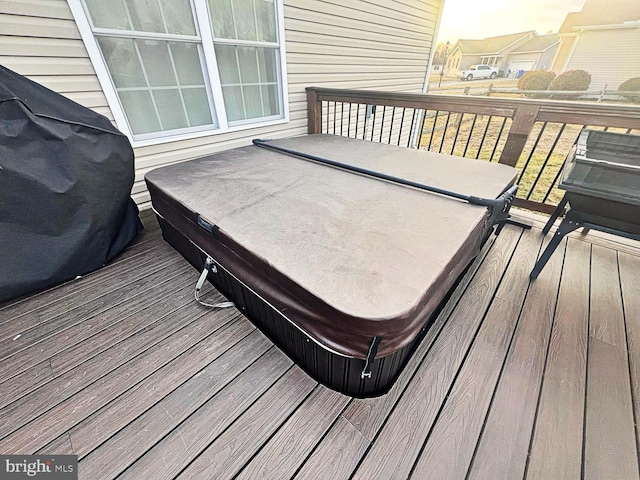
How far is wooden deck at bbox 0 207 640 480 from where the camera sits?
35.6 inches

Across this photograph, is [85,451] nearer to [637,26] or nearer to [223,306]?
[223,306]

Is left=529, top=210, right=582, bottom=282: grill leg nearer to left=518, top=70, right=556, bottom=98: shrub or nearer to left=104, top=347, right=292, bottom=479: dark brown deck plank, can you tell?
left=104, top=347, right=292, bottom=479: dark brown deck plank

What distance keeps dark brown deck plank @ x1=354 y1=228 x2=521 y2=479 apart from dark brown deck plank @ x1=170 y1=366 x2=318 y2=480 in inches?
13.2

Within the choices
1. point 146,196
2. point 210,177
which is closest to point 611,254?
point 210,177

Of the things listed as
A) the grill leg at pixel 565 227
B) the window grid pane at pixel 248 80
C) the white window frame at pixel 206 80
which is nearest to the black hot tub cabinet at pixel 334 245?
the grill leg at pixel 565 227

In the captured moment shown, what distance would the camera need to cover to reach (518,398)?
41.9 inches

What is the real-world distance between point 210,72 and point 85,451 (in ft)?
8.70

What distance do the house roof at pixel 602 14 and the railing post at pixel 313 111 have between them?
1655 cm

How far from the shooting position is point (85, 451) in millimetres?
913

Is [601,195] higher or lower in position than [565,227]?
higher

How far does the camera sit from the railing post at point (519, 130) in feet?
5.82

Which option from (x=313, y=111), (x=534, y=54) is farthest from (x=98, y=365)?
(x=534, y=54)

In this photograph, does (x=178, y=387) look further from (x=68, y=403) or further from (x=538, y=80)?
(x=538, y=80)

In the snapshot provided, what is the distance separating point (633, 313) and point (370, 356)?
65.0 inches
